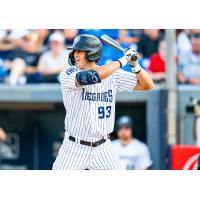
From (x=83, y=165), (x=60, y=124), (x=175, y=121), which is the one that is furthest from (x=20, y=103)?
(x=83, y=165)

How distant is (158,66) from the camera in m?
8.74

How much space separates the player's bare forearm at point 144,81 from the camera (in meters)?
5.43

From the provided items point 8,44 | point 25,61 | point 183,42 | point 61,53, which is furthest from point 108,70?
point 8,44

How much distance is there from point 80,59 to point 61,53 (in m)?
3.50

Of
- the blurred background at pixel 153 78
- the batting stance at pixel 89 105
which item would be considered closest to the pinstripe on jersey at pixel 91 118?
the batting stance at pixel 89 105

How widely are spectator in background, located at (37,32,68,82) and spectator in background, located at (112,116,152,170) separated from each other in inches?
38.2

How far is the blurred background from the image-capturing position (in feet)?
28.6

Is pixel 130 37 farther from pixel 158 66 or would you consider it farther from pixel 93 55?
pixel 93 55

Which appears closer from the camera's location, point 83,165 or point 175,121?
point 83,165

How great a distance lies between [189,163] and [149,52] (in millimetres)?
1374
